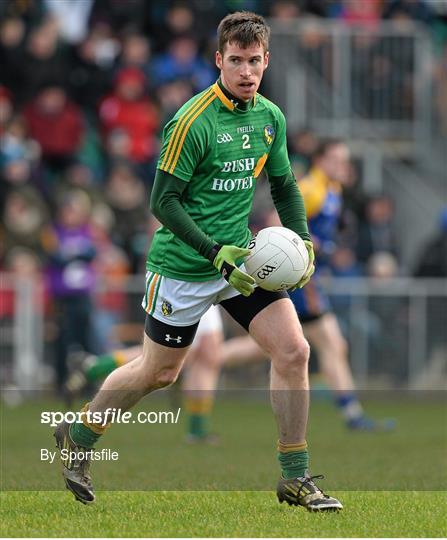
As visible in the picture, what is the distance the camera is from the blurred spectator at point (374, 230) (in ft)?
60.7

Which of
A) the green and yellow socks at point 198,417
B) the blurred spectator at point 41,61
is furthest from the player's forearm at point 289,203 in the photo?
the blurred spectator at point 41,61

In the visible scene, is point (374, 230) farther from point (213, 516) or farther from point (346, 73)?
point (213, 516)

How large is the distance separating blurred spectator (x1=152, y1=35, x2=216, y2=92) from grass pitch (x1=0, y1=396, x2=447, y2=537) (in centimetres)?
559

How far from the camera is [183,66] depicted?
18719mm

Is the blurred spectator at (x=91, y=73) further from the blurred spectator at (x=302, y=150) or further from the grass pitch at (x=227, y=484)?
the grass pitch at (x=227, y=484)

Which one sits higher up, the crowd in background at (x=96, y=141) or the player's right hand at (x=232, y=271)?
the player's right hand at (x=232, y=271)

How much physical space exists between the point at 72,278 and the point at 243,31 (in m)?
9.48

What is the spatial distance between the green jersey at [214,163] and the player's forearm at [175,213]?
2.5 inches

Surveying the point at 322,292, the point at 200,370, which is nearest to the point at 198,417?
the point at 200,370

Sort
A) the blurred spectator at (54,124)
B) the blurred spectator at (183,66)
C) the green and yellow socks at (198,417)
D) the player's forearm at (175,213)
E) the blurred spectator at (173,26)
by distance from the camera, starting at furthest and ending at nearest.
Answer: the blurred spectator at (173,26) → the blurred spectator at (183,66) → the blurred spectator at (54,124) → the green and yellow socks at (198,417) → the player's forearm at (175,213)

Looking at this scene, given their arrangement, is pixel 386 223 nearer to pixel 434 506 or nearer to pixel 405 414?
pixel 405 414

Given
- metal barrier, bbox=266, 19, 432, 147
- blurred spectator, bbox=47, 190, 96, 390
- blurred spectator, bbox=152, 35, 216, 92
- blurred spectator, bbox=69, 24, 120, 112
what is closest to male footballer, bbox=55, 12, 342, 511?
blurred spectator, bbox=47, 190, 96, 390

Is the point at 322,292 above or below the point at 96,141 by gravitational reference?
below

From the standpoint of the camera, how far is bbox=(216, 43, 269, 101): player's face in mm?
7320
